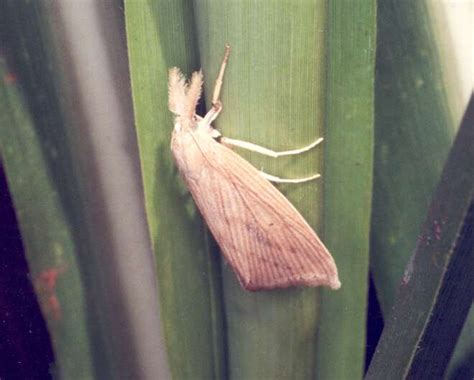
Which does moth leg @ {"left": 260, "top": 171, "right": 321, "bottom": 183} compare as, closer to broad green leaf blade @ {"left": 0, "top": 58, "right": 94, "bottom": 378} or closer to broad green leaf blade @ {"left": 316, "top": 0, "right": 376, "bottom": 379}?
broad green leaf blade @ {"left": 316, "top": 0, "right": 376, "bottom": 379}

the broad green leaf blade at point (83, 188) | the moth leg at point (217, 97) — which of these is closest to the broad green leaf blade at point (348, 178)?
the moth leg at point (217, 97)

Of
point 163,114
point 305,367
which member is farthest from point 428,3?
point 305,367

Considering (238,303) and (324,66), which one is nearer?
(324,66)

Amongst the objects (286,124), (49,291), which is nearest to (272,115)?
(286,124)

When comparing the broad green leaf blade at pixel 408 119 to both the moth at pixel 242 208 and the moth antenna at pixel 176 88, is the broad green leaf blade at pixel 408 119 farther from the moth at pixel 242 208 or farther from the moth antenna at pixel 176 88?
the moth antenna at pixel 176 88

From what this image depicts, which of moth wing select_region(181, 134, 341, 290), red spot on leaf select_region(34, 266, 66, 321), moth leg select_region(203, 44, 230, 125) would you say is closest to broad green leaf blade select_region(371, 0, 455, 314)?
moth wing select_region(181, 134, 341, 290)

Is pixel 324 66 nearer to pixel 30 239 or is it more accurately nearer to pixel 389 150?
pixel 389 150

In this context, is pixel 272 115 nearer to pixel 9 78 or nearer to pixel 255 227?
Result: pixel 255 227
